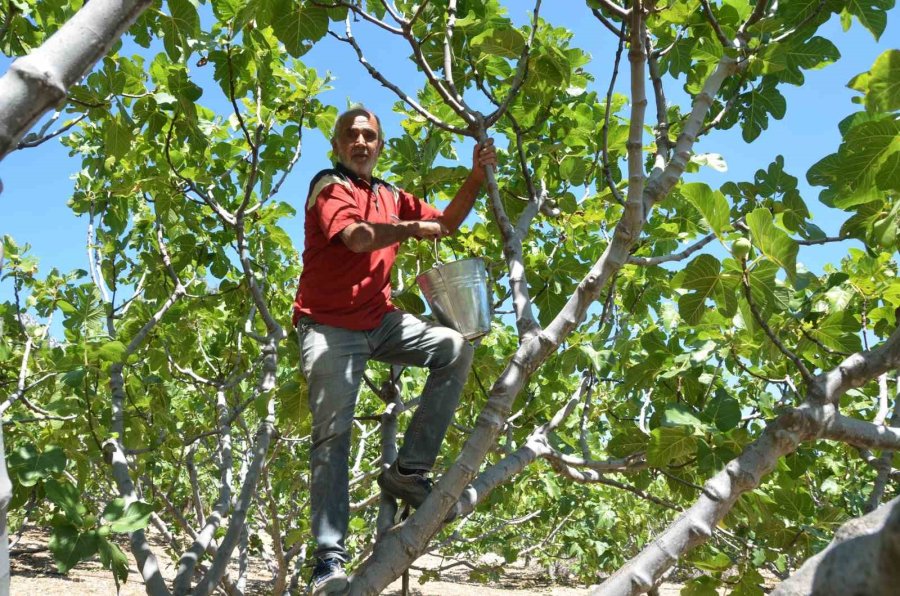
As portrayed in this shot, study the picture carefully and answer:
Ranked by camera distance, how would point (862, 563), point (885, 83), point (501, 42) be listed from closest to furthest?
point (862, 563) < point (885, 83) < point (501, 42)

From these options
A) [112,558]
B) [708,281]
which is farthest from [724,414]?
[112,558]

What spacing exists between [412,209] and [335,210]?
0.58m

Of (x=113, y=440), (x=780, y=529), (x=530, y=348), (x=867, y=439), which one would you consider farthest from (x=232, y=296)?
(x=867, y=439)

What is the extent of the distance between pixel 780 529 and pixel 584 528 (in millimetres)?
8287

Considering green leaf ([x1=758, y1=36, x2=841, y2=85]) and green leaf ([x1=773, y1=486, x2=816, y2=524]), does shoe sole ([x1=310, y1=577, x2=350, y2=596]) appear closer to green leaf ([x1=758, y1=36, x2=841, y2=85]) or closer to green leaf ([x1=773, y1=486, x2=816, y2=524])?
green leaf ([x1=773, y1=486, x2=816, y2=524])

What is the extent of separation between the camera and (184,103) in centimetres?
300

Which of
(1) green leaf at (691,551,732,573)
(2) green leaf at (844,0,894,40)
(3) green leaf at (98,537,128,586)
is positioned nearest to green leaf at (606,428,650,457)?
(1) green leaf at (691,551,732,573)

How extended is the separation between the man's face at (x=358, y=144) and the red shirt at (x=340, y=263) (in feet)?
0.19

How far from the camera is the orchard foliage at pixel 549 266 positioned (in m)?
1.80

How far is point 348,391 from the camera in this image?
7.72ft

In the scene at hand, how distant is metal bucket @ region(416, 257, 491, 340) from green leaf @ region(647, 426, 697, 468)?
0.68 metres

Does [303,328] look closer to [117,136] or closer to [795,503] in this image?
[117,136]

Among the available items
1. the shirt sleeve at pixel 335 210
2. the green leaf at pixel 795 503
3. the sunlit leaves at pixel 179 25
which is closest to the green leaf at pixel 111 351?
the shirt sleeve at pixel 335 210

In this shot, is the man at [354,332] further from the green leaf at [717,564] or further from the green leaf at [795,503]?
the green leaf at [795,503]
